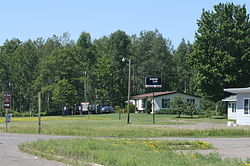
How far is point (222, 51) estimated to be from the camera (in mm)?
61750

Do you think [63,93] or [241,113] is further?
[63,93]

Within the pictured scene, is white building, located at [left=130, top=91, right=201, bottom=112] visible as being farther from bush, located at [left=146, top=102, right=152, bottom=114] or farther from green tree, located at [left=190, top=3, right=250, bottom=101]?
green tree, located at [left=190, top=3, right=250, bottom=101]

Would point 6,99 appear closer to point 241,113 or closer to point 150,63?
point 241,113

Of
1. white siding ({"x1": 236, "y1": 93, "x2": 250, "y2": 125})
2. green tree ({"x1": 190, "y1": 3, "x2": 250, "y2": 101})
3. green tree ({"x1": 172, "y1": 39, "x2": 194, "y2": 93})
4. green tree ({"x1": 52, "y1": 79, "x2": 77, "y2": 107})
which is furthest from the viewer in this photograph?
green tree ({"x1": 172, "y1": 39, "x2": 194, "y2": 93})

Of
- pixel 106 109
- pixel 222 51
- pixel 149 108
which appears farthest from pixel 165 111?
pixel 106 109

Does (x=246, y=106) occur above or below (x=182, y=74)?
below

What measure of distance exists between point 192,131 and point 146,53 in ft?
242

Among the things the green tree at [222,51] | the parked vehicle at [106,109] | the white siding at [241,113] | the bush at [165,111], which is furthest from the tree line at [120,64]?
the white siding at [241,113]

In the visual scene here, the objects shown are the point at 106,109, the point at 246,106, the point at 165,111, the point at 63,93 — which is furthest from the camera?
the point at 106,109

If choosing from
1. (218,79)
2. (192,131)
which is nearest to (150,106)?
(218,79)

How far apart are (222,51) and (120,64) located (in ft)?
130

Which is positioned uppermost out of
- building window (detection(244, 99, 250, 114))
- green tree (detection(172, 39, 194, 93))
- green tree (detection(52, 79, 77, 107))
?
green tree (detection(172, 39, 194, 93))

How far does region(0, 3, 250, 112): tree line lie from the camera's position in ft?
201

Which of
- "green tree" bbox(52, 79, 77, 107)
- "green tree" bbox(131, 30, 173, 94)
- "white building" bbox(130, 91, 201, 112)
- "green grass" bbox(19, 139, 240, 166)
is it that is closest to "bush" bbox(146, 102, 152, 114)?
"white building" bbox(130, 91, 201, 112)
